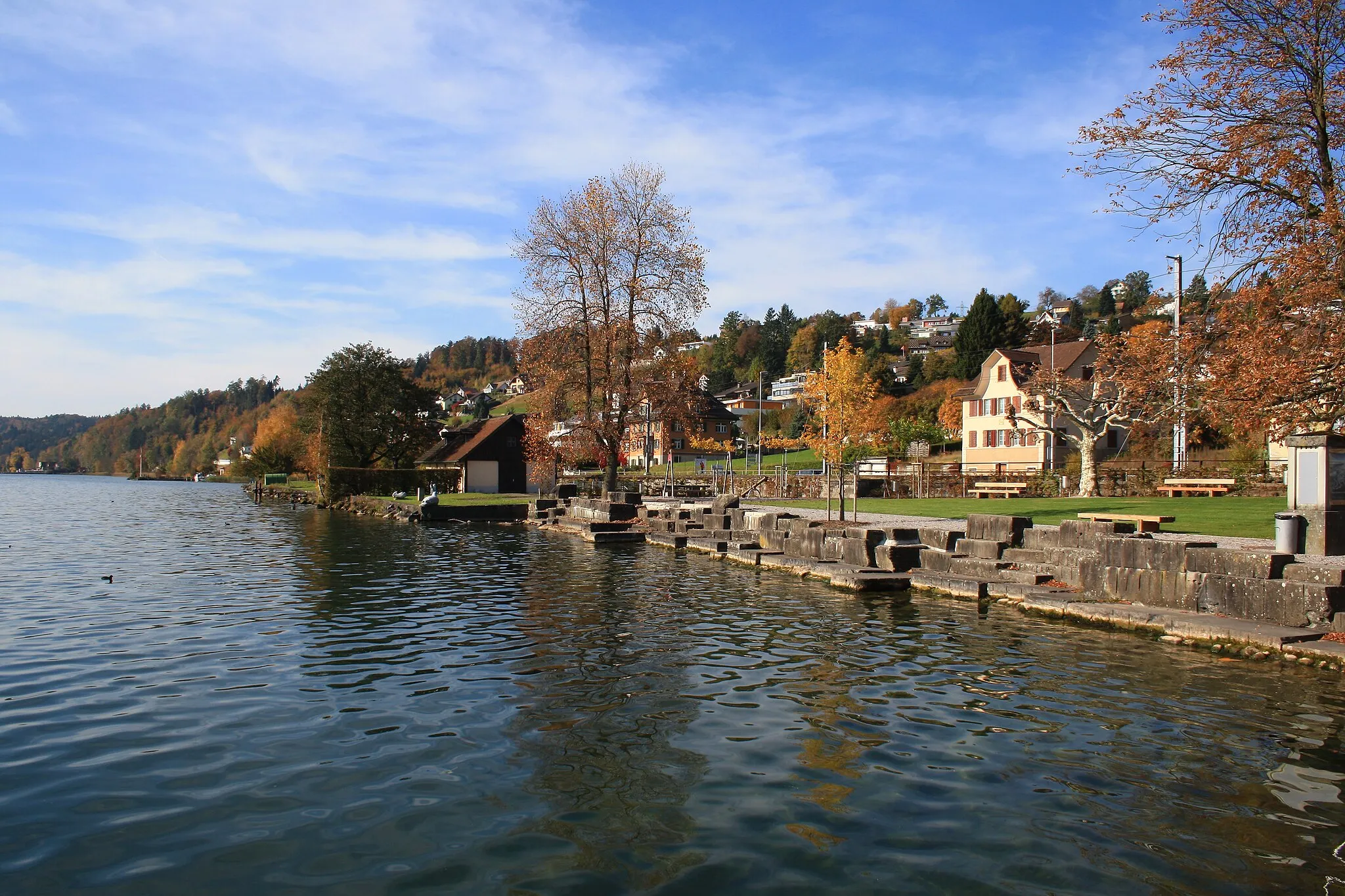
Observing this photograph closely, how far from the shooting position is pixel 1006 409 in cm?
6188

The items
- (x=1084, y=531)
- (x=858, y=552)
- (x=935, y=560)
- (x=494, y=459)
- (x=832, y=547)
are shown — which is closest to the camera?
(x=1084, y=531)

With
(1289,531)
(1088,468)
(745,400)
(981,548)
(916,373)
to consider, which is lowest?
(981,548)

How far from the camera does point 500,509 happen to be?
4753cm

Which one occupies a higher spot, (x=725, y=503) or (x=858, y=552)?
(x=725, y=503)

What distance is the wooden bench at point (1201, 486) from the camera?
110 feet

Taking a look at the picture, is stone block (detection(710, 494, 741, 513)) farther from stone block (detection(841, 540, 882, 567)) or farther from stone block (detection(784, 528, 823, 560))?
stone block (detection(841, 540, 882, 567))

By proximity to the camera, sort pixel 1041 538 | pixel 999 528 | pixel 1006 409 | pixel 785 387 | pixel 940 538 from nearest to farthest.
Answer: pixel 1041 538, pixel 999 528, pixel 940 538, pixel 1006 409, pixel 785 387

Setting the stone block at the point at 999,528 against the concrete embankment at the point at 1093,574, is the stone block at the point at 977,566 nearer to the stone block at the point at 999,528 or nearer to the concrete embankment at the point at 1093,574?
the concrete embankment at the point at 1093,574

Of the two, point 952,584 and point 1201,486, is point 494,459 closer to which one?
point 1201,486

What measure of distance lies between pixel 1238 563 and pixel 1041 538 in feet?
15.2

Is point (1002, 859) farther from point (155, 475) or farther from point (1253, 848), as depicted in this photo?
point (155, 475)

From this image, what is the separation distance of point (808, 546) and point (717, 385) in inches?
5689

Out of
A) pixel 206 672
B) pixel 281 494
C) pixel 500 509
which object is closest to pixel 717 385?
pixel 281 494

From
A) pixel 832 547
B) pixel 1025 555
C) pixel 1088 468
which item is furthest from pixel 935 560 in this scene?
pixel 1088 468
